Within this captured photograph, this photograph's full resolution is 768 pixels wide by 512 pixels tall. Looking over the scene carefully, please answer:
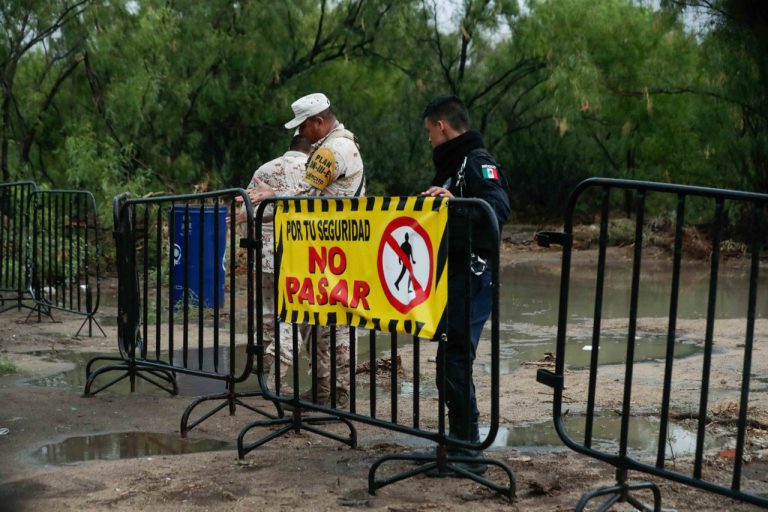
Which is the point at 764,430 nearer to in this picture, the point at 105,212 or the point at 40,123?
the point at 105,212

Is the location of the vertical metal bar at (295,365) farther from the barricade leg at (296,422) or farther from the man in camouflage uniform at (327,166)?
the man in camouflage uniform at (327,166)

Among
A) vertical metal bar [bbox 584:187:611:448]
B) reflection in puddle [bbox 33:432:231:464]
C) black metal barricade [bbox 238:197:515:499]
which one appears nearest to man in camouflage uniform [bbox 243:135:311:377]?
black metal barricade [bbox 238:197:515:499]

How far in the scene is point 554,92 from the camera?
26422mm

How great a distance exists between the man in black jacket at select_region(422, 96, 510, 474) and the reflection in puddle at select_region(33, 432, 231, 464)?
1532mm

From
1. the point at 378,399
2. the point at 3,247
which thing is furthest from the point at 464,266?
the point at 3,247

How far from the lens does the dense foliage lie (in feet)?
62.7

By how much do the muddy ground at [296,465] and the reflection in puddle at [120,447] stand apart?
98 millimetres

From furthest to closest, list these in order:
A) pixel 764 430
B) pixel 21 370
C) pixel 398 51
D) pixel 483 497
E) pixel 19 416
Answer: pixel 398 51, pixel 21 370, pixel 19 416, pixel 764 430, pixel 483 497

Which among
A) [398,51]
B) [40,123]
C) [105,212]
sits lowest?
[105,212]

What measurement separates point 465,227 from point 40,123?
1717 centimetres

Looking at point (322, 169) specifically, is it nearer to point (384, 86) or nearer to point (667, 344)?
point (667, 344)

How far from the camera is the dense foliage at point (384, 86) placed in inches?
753

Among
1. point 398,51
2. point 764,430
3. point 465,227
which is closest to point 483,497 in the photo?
point 465,227

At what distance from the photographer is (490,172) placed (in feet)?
17.6
